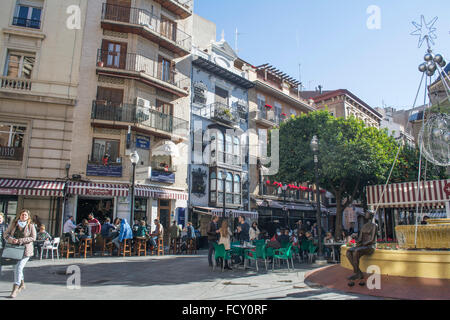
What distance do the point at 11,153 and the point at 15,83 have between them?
380 centimetres

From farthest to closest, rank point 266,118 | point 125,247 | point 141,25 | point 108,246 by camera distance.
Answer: point 266,118
point 141,25
point 108,246
point 125,247

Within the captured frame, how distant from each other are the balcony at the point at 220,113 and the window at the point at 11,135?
38.5ft

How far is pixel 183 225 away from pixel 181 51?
39.8 ft

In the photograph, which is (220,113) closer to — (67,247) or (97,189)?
(97,189)

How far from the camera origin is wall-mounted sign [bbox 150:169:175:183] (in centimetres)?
2071

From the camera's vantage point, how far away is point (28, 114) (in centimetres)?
1731

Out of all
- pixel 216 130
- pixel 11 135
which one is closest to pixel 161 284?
pixel 11 135

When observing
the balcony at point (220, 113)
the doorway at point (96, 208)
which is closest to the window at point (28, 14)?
the doorway at point (96, 208)

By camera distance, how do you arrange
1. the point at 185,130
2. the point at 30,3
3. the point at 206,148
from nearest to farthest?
the point at 30,3
the point at 185,130
the point at 206,148

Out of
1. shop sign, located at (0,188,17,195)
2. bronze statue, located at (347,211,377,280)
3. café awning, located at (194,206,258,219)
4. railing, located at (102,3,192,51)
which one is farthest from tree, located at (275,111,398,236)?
shop sign, located at (0,188,17,195)

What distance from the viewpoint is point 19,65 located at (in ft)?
59.1

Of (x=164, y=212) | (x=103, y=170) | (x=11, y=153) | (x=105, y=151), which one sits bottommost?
(x=164, y=212)
